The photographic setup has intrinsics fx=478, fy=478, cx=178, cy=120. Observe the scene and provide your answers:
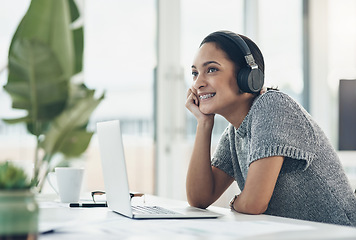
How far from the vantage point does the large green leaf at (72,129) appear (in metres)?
0.67

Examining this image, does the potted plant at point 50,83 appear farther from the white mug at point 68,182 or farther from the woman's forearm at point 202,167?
the woman's forearm at point 202,167

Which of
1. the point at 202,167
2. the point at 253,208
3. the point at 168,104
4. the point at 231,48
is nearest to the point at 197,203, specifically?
the point at 202,167

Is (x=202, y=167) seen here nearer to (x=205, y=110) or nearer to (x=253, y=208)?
(x=205, y=110)

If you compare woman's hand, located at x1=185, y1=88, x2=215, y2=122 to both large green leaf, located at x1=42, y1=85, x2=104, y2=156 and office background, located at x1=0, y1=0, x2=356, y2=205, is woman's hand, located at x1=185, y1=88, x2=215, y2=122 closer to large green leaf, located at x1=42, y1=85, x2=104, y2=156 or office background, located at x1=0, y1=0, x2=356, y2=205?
A: large green leaf, located at x1=42, y1=85, x2=104, y2=156

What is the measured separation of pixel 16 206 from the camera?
64cm

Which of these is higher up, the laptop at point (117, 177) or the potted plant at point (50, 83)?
the potted plant at point (50, 83)

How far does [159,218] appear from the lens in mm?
1096

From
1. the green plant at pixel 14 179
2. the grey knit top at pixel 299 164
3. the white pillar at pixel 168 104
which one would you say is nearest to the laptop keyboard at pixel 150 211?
the grey knit top at pixel 299 164

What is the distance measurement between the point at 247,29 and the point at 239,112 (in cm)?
218

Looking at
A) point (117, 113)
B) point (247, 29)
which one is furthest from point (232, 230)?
point (247, 29)

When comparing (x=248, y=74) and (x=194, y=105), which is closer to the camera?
(x=248, y=74)

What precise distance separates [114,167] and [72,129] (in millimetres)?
482

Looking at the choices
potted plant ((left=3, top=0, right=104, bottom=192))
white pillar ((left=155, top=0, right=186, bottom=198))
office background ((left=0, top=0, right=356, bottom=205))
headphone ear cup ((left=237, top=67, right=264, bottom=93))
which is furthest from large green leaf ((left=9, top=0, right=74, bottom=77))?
white pillar ((left=155, top=0, right=186, bottom=198))

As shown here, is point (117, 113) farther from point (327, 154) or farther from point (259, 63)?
point (327, 154)
